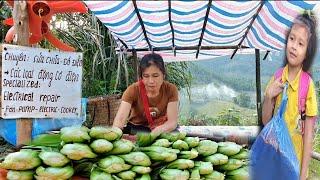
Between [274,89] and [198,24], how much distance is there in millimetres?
761

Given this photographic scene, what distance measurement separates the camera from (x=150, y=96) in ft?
9.63

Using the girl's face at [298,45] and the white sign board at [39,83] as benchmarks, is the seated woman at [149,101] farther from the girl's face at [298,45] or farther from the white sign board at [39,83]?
the girl's face at [298,45]

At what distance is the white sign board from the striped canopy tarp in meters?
0.35

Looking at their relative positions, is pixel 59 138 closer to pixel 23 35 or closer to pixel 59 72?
pixel 59 72

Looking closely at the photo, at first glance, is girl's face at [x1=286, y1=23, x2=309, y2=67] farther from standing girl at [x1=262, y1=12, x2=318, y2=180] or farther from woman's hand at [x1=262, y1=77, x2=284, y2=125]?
woman's hand at [x1=262, y1=77, x2=284, y2=125]

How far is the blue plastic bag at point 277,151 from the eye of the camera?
2.10 m

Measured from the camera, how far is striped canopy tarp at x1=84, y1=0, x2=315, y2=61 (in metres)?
2.26

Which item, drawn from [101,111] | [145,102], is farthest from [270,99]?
[101,111]

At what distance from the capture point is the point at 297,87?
6.91ft

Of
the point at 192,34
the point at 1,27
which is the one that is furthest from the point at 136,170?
the point at 1,27

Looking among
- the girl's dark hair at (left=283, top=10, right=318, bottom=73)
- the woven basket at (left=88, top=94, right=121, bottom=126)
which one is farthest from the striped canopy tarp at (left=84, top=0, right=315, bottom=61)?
the woven basket at (left=88, top=94, right=121, bottom=126)

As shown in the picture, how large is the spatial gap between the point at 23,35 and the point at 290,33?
4.55ft

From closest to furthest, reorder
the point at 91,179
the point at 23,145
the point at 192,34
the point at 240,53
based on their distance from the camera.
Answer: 1. the point at 91,179
2. the point at 23,145
3. the point at 192,34
4. the point at 240,53

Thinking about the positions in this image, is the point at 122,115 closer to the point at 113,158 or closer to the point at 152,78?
the point at 152,78
